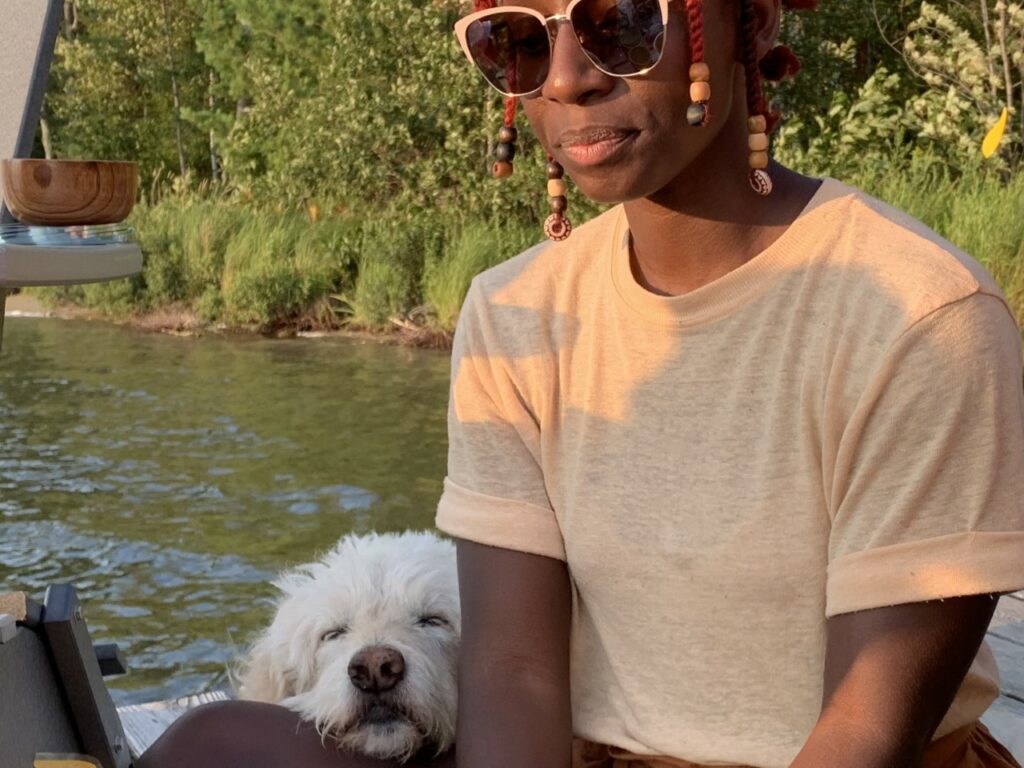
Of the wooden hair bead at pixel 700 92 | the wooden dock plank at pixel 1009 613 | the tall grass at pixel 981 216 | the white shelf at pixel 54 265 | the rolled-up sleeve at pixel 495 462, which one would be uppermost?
the wooden hair bead at pixel 700 92

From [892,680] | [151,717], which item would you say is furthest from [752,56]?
[151,717]

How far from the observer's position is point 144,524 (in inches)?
296

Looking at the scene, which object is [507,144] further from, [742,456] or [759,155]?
[742,456]

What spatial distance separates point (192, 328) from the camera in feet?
47.2

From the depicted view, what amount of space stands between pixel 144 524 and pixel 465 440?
606 cm

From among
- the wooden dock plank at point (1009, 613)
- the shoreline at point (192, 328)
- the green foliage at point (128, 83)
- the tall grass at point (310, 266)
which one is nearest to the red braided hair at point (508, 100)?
the wooden dock plank at point (1009, 613)

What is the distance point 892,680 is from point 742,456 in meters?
0.31

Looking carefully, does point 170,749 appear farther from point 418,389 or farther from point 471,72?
point 471,72

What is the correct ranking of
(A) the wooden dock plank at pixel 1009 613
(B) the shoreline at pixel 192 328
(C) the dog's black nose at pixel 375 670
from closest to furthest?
(C) the dog's black nose at pixel 375 670
(A) the wooden dock plank at pixel 1009 613
(B) the shoreline at pixel 192 328

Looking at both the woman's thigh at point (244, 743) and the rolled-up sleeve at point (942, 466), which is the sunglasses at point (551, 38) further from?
the woman's thigh at point (244, 743)

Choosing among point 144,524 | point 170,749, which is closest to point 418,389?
point 144,524

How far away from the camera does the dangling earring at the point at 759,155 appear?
5.44 ft

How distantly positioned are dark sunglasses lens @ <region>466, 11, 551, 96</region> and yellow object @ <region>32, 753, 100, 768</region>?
3.29ft

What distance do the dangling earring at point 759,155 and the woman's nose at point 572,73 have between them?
0.63ft
